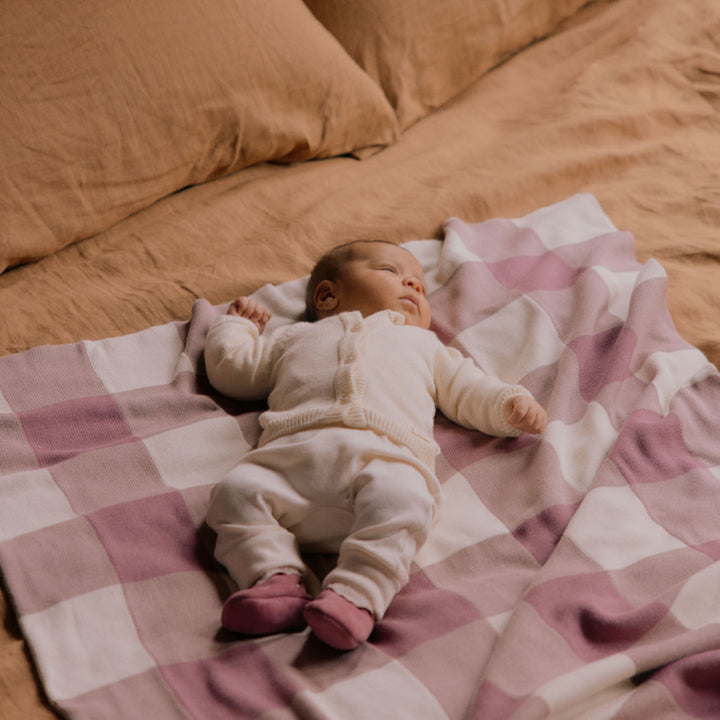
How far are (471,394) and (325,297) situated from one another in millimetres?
288

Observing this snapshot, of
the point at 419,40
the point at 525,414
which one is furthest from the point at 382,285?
the point at 419,40

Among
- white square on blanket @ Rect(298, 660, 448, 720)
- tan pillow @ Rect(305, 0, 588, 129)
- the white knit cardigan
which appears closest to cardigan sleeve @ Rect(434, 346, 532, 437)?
the white knit cardigan

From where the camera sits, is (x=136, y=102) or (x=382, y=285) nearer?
(x=382, y=285)

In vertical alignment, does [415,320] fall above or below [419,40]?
below

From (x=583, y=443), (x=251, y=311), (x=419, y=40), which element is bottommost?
(x=583, y=443)

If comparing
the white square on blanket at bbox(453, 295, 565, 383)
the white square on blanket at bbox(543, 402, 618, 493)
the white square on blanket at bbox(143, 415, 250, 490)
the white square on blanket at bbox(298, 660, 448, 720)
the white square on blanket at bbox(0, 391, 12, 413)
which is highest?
the white square on blanket at bbox(0, 391, 12, 413)

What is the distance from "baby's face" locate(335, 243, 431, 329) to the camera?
1.31m

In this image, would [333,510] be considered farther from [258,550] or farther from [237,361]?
[237,361]

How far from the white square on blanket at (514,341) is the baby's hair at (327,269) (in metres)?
0.20

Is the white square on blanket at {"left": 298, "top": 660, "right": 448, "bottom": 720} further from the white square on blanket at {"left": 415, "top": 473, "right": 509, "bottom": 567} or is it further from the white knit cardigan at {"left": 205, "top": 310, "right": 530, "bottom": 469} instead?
the white knit cardigan at {"left": 205, "top": 310, "right": 530, "bottom": 469}

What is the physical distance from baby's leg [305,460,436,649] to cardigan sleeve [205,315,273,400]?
271mm

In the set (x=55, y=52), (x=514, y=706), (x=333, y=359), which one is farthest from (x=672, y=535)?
(x=55, y=52)

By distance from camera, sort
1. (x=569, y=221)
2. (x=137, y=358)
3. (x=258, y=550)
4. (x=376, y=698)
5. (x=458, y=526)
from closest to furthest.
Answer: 1. (x=376, y=698)
2. (x=258, y=550)
3. (x=458, y=526)
4. (x=137, y=358)
5. (x=569, y=221)

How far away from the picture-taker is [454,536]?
1.04 metres
